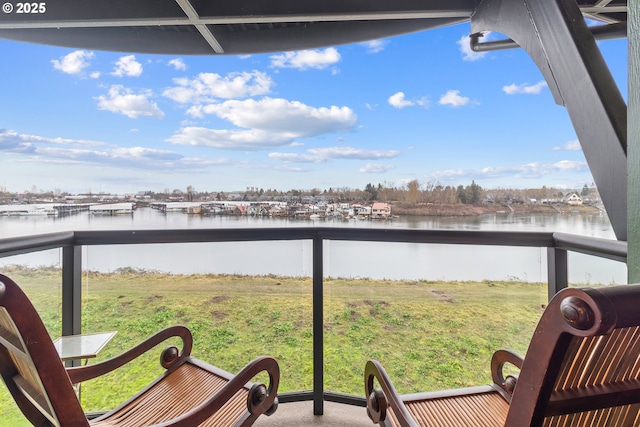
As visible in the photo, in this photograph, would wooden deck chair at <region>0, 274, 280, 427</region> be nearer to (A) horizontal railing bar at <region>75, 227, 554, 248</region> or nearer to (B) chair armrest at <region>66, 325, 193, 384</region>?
(B) chair armrest at <region>66, 325, 193, 384</region>

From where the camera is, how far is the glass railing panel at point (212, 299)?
2385 mm

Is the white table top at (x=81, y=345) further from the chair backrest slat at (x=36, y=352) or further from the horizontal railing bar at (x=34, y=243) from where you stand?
the chair backrest slat at (x=36, y=352)

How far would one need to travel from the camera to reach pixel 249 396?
1.48 metres

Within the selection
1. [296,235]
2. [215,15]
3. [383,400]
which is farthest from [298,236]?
[215,15]

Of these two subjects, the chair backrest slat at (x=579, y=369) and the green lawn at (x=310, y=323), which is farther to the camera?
the green lawn at (x=310, y=323)

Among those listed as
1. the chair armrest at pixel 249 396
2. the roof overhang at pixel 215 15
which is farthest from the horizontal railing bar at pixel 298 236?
the roof overhang at pixel 215 15

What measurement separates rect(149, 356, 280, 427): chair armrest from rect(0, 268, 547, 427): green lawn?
0.98m

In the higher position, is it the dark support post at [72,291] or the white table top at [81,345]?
the dark support post at [72,291]

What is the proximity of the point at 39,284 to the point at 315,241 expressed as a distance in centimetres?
189

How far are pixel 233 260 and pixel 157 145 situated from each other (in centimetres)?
201

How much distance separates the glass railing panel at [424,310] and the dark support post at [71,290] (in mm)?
1826

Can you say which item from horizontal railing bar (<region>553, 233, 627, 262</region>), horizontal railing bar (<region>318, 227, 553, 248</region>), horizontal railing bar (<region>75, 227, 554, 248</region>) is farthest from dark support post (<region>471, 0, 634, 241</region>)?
horizontal railing bar (<region>75, 227, 554, 248</region>)

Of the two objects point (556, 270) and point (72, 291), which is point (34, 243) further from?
point (556, 270)

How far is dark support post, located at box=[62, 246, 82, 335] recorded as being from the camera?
2.27 meters
